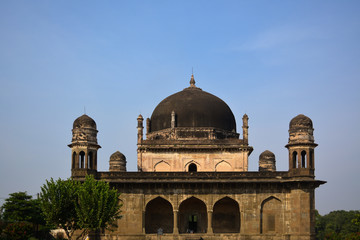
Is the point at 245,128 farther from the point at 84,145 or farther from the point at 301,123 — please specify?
the point at 84,145

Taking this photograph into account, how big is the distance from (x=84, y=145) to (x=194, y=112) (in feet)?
35.3

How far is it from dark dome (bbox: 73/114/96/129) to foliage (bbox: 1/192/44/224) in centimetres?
1219

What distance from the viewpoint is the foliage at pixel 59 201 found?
106 feet

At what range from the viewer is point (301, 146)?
3797 cm

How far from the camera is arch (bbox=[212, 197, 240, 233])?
39.8 m

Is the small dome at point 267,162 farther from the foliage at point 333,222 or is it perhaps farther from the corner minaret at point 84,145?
the foliage at point 333,222

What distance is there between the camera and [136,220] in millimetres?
37625

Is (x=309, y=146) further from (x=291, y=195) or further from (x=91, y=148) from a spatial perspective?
(x=91, y=148)

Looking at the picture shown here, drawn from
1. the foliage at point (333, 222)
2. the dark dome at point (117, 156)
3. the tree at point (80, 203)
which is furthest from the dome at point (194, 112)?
the foliage at point (333, 222)

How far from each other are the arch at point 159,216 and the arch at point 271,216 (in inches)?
255

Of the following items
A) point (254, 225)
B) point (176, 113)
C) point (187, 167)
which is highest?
point (176, 113)

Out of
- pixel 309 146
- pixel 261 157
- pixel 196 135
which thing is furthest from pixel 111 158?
pixel 309 146

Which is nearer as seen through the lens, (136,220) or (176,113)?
(136,220)

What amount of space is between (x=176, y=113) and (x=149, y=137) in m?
3.09
